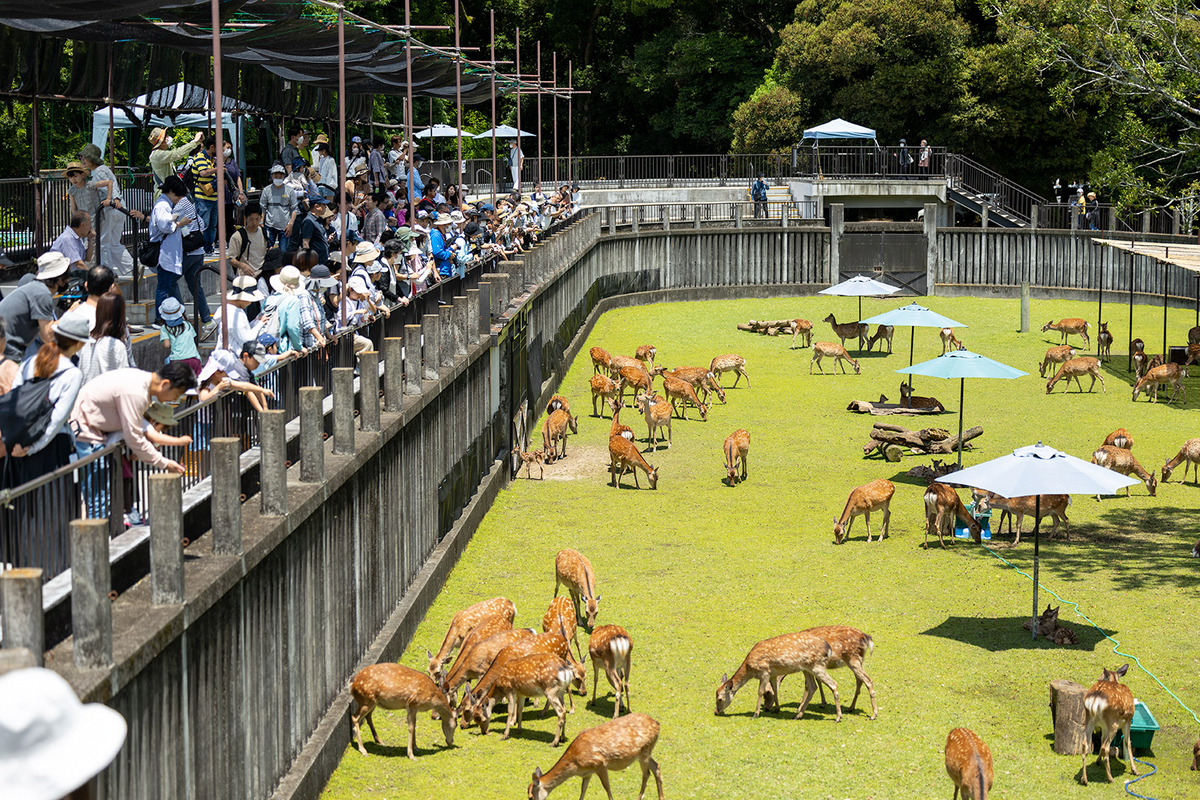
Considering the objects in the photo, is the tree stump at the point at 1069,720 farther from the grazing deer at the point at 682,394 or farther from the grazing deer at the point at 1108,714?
the grazing deer at the point at 682,394

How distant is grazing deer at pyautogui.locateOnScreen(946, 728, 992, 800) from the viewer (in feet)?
31.2

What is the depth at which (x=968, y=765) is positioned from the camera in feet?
31.6

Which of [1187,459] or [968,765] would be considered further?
[1187,459]

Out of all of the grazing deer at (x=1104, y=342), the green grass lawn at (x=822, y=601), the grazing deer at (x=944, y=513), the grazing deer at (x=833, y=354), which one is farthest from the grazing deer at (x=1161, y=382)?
the grazing deer at (x=944, y=513)

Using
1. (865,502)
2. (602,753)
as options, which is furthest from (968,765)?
(865,502)

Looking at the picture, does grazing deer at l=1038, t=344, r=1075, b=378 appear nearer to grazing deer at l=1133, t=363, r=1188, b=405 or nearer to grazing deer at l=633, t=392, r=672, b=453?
grazing deer at l=1133, t=363, r=1188, b=405

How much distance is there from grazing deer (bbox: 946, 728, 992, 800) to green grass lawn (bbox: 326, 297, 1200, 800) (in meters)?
0.65

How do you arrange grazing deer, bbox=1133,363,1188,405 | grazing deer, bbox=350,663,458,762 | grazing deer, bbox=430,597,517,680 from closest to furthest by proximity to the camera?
grazing deer, bbox=350,663,458,762 < grazing deer, bbox=430,597,517,680 < grazing deer, bbox=1133,363,1188,405

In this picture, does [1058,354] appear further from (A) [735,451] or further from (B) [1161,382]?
(A) [735,451]

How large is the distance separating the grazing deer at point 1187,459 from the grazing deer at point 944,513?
4.90 metres

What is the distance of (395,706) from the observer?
1066cm

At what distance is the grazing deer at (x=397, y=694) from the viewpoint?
34.7 ft

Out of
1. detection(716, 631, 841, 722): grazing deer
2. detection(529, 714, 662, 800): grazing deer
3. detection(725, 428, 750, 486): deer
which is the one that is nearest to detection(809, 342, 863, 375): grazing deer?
detection(725, 428, 750, 486): deer

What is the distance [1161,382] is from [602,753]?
70.2 ft
